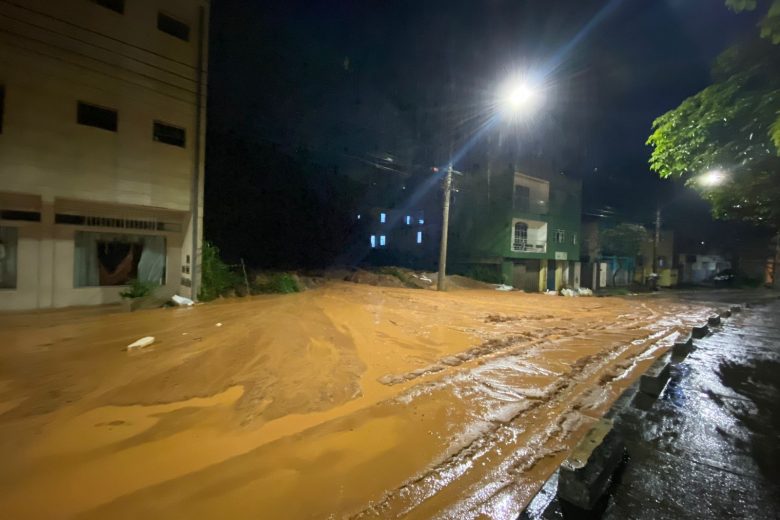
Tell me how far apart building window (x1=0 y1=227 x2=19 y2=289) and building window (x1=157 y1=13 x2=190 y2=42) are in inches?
290

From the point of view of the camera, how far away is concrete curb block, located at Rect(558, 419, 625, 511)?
2.55 metres

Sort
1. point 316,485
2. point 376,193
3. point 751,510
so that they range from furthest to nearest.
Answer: point 376,193, point 316,485, point 751,510

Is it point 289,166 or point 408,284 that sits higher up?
point 289,166

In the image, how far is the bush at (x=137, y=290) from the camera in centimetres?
1070

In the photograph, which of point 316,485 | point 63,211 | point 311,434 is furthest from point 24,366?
point 63,211

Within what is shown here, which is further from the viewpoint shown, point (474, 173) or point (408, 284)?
point (474, 173)

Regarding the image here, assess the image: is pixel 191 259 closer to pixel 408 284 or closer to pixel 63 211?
pixel 63 211

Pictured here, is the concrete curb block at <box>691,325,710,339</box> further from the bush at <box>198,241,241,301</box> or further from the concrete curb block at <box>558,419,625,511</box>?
the bush at <box>198,241,241,301</box>

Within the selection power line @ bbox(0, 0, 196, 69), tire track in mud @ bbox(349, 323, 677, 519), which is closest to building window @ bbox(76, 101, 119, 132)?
power line @ bbox(0, 0, 196, 69)

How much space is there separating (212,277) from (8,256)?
494 cm

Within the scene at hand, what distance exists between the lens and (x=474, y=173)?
26.6m

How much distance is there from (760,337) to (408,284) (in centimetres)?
1370

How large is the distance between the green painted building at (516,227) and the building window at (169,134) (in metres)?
17.5

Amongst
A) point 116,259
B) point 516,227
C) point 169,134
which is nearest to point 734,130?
point 169,134
